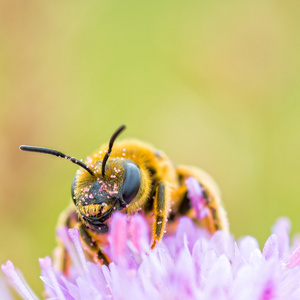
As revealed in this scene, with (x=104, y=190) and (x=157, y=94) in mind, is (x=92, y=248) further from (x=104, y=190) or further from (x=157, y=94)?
(x=157, y=94)

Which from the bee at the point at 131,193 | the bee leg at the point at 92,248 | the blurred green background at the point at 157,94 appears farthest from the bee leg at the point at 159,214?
the blurred green background at the point at 157,94

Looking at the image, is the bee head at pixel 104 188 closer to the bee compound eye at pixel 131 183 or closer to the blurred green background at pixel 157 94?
the bee compound eye at pixel 131 183

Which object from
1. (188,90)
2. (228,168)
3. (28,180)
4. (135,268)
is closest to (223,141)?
(228,168)

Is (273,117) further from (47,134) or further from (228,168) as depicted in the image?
(47,134)

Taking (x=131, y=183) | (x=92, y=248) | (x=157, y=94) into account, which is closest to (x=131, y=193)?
(x=131, y=183)

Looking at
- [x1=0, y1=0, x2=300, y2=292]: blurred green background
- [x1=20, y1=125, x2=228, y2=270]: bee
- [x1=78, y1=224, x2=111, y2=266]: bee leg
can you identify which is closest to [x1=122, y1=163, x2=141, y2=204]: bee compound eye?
[x1=20, y1=125, x2=228, y2=270]: bee

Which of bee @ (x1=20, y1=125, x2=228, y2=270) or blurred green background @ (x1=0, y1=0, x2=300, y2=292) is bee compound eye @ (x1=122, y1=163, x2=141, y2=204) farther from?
blurred green background @ (x1=0, y1=0, x2=300, y2=292)
